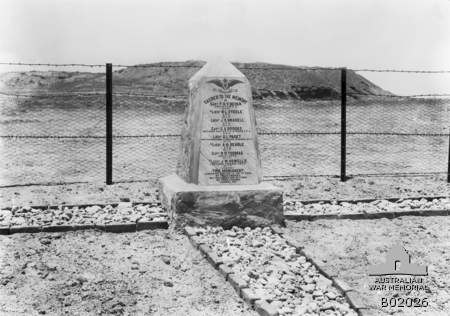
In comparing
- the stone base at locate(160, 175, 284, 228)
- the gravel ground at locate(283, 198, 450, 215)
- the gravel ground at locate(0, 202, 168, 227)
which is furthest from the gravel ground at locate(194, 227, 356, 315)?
the gravel ground at locate(283, 198, 450, 215)

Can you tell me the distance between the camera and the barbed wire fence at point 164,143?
10539mm

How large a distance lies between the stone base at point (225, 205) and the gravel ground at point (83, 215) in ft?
1.12

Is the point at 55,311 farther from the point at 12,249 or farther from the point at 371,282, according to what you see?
the point at 371,282

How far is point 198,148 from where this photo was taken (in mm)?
7430

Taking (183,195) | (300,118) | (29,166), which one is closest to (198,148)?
(183,195)

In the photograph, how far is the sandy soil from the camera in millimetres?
8766

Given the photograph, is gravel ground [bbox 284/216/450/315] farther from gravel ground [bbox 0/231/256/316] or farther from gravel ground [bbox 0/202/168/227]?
gravel ground [bbox 0/202/168/227]

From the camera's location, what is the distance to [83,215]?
7.65m

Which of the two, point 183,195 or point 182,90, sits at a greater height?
point 182,90

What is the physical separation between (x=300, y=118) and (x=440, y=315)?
69.2 ft

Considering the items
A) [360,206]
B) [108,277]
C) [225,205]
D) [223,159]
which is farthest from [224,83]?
[108,277]

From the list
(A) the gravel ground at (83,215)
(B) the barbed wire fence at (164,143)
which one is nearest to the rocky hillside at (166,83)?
(B) the barbed wire fence at (164,143)

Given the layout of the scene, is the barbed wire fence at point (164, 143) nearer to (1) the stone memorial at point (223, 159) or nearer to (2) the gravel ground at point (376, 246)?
(1) the stone memorial at point (223, 159)

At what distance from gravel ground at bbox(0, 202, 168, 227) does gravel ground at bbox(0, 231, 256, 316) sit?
567 mm
